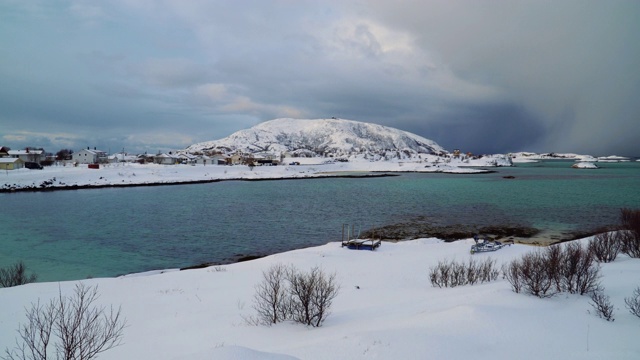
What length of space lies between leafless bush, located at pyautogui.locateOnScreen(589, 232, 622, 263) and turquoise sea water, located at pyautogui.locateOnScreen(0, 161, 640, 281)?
635 inches

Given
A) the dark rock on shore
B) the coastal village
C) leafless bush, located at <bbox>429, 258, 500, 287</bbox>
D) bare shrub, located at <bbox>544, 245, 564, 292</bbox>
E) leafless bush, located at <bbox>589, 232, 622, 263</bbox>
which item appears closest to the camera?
bare shrub, located at <bbox>544, 245, 564, 292</bbox>

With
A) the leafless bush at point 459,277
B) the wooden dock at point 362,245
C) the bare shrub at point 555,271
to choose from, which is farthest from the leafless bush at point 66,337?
the wooden dock at point 362,245

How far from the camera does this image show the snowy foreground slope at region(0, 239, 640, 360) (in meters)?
7.04

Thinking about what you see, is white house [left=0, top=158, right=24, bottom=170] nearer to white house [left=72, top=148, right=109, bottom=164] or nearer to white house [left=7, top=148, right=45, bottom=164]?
white house [left=7, top=148, right=45, bottom=164]

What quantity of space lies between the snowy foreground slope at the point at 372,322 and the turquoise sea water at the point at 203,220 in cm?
919

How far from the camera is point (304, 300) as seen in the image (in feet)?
33.3

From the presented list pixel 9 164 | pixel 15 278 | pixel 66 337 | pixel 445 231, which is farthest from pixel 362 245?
pixel 9 164

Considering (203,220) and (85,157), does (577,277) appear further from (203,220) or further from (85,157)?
(85,157)

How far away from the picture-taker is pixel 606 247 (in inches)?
662

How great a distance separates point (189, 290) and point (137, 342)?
546 cm

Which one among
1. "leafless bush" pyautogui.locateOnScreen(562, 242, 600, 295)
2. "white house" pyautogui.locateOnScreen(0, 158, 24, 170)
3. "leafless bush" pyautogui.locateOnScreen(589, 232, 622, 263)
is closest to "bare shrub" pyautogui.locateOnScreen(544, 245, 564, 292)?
"leafless bush" pyautogui.locateOnScreen(562, 242, 600, 295)

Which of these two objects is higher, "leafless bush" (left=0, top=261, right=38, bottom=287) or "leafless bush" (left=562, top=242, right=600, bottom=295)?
"leafless bush" (left=562, top=242, right=600, bottom=295)

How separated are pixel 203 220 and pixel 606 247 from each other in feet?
112

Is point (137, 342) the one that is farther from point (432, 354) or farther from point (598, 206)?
point (598, 206)
